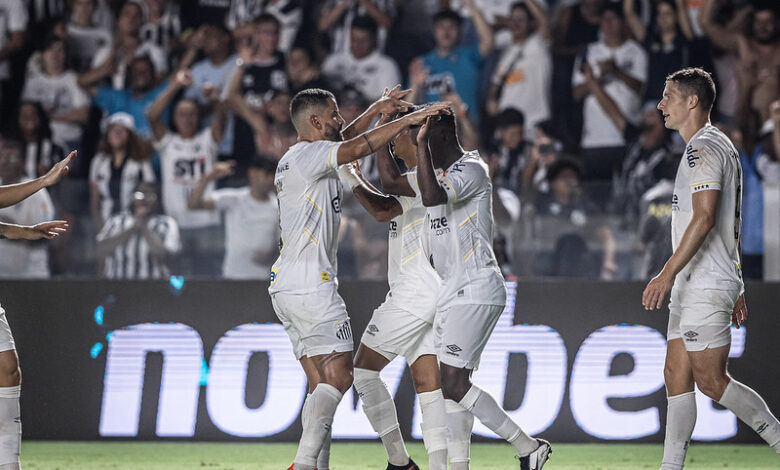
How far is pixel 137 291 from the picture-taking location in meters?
8.76

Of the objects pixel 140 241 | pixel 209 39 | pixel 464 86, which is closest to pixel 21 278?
pixel 140 241

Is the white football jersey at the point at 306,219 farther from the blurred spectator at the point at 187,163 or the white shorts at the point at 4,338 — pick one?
the blurred spectator at the point at 187,163

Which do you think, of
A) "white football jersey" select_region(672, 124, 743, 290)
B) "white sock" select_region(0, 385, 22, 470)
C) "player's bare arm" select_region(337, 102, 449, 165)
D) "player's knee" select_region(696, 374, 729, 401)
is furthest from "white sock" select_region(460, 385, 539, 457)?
"white sock" select_region(0, 385, 22, 470)

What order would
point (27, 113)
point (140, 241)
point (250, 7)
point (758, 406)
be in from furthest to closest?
point (250, 7)
point (27, 113)
point (140, 241)
point (758, 406)

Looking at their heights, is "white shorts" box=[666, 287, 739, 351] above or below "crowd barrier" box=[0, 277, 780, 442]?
above

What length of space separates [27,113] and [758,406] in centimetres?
895

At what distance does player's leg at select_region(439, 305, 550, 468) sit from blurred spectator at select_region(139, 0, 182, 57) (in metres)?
7.64

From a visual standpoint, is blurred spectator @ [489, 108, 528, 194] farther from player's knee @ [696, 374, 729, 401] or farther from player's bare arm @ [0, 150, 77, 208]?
player's bare arm @ [0, 150, 77, 208]

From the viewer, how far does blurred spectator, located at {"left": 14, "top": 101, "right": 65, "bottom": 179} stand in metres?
11.3

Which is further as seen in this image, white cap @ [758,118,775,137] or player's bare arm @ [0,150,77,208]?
white cap @ [758,118,775,137]

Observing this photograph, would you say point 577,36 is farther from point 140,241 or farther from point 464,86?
point 140,241

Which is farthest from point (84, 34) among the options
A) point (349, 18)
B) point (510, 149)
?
point (510, 149)

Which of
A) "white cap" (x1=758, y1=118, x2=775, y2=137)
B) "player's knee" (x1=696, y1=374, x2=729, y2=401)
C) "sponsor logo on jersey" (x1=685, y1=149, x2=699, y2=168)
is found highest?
"white cap" (x1=758, y1=118, x2=775, y2=137)

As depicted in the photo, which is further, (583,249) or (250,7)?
(250,7)
